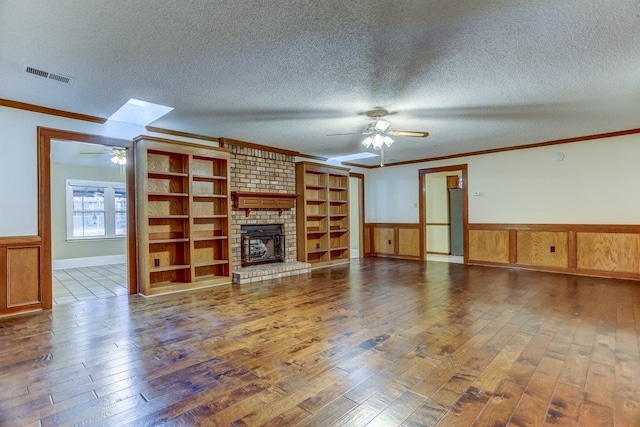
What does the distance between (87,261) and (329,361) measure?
757cm

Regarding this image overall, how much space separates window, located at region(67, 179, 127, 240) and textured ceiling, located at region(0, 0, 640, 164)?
4.57 metres

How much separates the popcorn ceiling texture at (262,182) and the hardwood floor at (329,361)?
179 cm

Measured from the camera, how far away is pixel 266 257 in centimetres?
632

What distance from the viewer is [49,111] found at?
403 centimetres

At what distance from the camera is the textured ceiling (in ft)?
7.11

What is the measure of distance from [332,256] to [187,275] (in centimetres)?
346

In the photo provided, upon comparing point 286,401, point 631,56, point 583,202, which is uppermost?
point 631,56

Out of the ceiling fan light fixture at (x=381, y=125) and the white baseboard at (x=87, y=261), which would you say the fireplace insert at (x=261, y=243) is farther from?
the white baseboard at (x=87, y=261)

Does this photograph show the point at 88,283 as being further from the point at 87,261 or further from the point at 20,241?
the point at 87,261

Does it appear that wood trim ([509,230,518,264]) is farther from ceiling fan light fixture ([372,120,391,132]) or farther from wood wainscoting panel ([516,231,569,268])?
ceiling fan light fixture ([372,120,391,132])

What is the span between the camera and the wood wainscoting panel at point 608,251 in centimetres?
538

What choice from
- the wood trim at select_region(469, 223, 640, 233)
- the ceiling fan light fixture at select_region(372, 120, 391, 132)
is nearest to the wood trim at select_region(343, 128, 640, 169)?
the wood trim at select_region(469, 223, 640, 233)

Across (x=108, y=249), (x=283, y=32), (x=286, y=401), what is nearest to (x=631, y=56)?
(x=283, y=32)

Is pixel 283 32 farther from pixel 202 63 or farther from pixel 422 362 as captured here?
pixel 422 362
